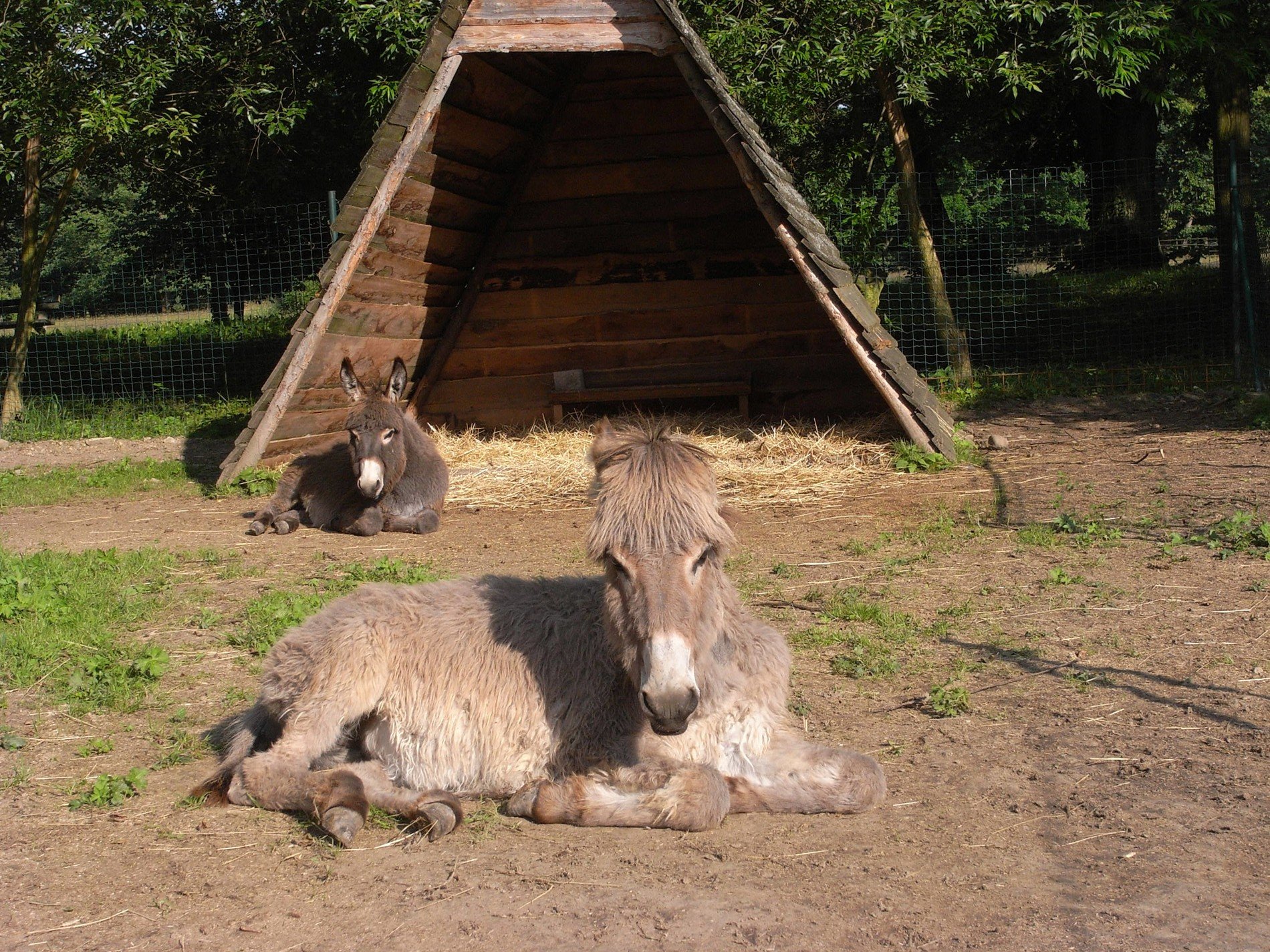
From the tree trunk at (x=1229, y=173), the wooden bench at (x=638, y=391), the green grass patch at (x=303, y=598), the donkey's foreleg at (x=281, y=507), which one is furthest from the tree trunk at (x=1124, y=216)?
the green grass patch at (x=303, y=598)

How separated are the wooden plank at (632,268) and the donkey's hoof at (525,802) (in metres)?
8.97

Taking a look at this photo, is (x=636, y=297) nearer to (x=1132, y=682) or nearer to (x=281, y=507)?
(x=281, y=507)

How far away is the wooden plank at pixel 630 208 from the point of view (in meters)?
11.7

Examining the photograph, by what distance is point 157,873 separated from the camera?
3.12 m

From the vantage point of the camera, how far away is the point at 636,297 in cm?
1205

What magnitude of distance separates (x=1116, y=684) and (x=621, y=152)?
8.87 metres

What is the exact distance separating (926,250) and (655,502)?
10.4 m

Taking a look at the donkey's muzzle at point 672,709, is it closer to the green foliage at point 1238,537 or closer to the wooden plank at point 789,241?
the green foliage at point 1238,537

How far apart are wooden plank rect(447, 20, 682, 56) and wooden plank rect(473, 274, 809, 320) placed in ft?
12.0

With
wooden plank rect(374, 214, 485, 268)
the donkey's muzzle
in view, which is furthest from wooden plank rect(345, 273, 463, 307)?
the donkey's muzzle

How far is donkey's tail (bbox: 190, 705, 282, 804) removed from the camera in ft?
11.9

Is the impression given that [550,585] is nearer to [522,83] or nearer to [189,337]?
[522,83]

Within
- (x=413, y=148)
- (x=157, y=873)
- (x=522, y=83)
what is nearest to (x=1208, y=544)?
(x=157, y=873)

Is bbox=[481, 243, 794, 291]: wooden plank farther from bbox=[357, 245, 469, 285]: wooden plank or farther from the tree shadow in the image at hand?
the tree shadow
